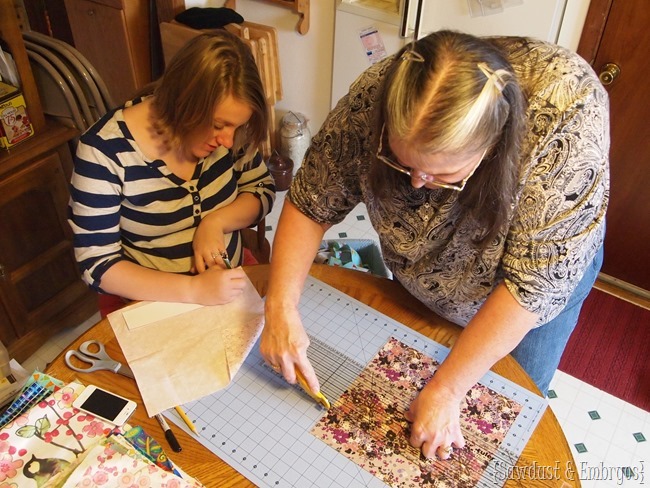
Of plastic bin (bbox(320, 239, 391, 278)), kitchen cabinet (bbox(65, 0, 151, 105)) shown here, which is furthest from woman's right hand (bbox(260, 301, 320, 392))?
kitchen cabinet (bbox(65, 0, 151, 105))

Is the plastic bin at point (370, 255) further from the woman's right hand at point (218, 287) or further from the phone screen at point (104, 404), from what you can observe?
the phone screen at point (104, 404)

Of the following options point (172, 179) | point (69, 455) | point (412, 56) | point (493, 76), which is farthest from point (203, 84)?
point (69, 455)

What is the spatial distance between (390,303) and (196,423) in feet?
1.56

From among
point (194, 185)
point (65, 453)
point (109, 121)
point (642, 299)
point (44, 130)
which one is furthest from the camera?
point (642, 299)

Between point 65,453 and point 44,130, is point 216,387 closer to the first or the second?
point 65,453

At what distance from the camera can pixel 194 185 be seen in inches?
51.0

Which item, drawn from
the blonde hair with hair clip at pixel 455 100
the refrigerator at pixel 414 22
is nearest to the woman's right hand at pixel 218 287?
the blonde hair with hair clip at pixel 455 100

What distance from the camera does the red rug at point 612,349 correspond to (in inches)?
78.4

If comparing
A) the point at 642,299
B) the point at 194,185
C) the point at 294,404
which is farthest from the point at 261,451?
the point at 642,299

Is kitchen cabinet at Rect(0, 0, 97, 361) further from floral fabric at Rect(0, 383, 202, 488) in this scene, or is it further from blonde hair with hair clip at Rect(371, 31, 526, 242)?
blonde hair with hair clip at Rect(371, 31, 526, 242)

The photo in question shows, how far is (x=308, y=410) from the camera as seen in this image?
3.30 feet

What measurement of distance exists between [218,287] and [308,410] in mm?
327

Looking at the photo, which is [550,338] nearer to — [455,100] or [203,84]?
[455,100]

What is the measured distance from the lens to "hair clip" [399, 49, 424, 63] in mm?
799
